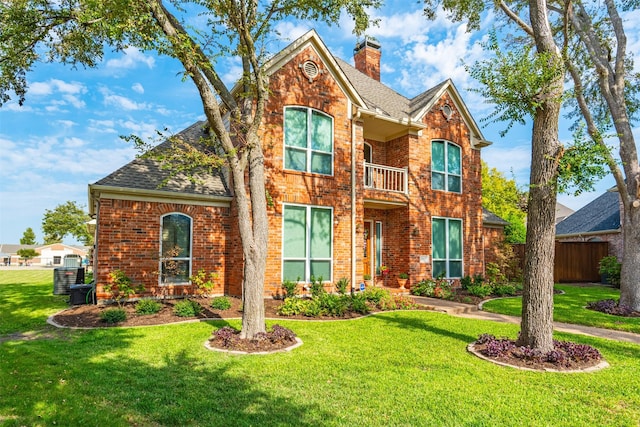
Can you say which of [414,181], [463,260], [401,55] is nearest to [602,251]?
[463,260]

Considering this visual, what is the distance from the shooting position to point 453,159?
15.5 meters

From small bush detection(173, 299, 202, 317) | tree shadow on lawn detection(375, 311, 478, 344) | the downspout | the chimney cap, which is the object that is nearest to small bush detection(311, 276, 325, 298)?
the downspout

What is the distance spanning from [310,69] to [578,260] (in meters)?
18.4

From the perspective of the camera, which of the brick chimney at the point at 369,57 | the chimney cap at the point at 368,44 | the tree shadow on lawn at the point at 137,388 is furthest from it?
the brick chimney at the point at 369,57

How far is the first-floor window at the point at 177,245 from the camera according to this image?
10.7 metres

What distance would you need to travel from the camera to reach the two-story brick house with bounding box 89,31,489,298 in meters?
10.5

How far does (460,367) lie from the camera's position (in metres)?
5.38

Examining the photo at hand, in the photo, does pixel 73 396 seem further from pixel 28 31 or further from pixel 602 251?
pixel 602 251

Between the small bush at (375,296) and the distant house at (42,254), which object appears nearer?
the small bush at (375,296)

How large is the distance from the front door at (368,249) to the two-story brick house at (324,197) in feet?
0.13

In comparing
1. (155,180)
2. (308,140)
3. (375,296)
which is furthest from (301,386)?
(308,140)

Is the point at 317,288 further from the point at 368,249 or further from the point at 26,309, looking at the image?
the point at 26,309

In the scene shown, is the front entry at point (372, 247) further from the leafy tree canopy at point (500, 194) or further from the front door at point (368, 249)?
the leafy tree canopy at point (500, 194)

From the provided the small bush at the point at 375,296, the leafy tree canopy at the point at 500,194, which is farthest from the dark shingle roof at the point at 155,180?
the leafy tree canopy at the point at 500,194
